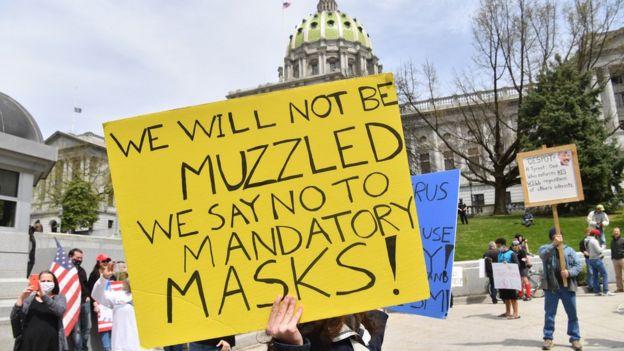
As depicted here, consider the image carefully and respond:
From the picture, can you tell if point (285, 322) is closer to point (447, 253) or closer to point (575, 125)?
point (447, 253)

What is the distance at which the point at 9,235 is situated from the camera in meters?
9.56

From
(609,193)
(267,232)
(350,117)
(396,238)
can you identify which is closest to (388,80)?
(350,117)

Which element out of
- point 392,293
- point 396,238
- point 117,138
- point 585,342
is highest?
point 117,138

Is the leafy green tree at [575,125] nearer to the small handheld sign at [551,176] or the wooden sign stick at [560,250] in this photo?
the small handheld sign at [551,176]

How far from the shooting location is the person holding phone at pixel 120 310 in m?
7.04

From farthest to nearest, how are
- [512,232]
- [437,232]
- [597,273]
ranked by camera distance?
[512,232]
[597,273]
[437,232]

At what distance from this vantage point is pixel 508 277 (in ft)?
35.6

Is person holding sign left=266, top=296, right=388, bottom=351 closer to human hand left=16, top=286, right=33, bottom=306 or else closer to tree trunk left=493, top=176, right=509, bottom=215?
human hand left=16, top=286, right=33, bottom=306

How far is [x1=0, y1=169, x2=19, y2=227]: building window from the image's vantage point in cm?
1010

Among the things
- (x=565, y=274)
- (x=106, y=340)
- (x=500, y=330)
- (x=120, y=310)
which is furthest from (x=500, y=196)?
(x=120, y=310)

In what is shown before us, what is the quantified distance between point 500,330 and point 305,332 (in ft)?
27.6

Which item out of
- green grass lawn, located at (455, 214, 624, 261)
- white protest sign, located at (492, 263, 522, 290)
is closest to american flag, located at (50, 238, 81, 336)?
white protest sign, located at (492, 263, 522, 290)

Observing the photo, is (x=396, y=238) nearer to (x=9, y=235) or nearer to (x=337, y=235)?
(x=337, y=235)

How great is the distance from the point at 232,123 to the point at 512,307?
11001 millimetres
